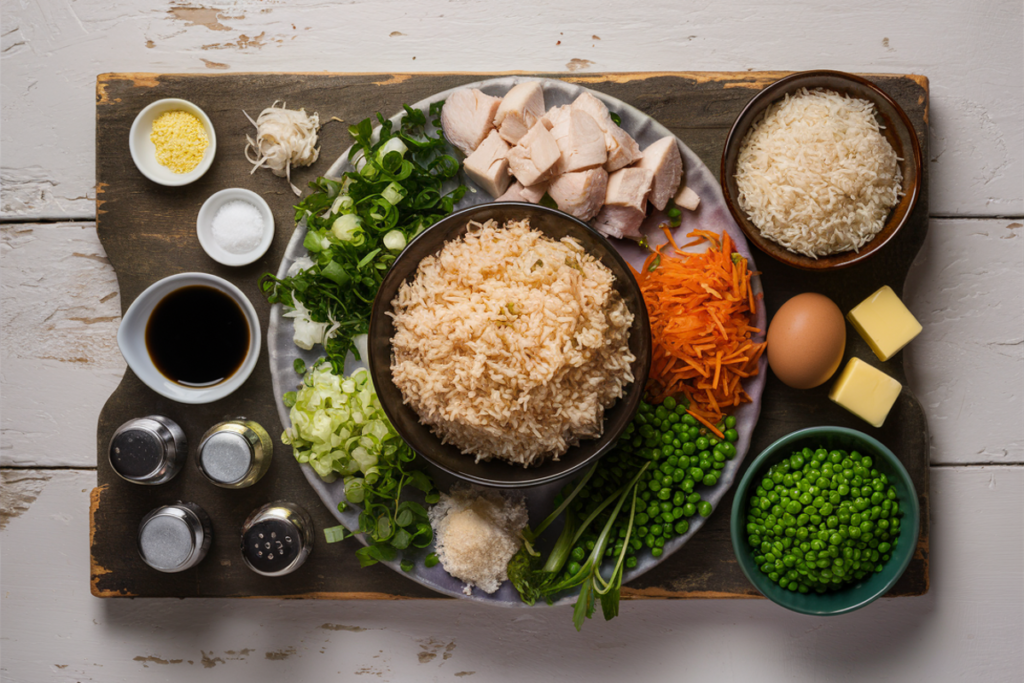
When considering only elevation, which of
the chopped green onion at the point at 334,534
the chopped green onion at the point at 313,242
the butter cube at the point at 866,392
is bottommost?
the chopped green onion at the point at 334,534

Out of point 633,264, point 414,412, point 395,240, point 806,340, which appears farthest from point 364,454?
point 806,340

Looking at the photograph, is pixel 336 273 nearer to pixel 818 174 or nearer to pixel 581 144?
pixel 581 144

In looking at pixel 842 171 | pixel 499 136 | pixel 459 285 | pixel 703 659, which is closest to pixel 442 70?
pixel 499 136

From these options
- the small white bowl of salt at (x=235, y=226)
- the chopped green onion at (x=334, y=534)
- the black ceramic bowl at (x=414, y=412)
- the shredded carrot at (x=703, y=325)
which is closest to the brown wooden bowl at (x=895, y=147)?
the shredded carrot at (x=703, y=325)

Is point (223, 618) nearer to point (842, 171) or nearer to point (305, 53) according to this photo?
point (305, 53)

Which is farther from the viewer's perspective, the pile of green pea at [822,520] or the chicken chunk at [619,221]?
the chicken chunk at [619,221]

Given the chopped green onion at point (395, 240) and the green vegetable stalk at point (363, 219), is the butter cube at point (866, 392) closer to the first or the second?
the green vegetable stalk at point (363, 219)
